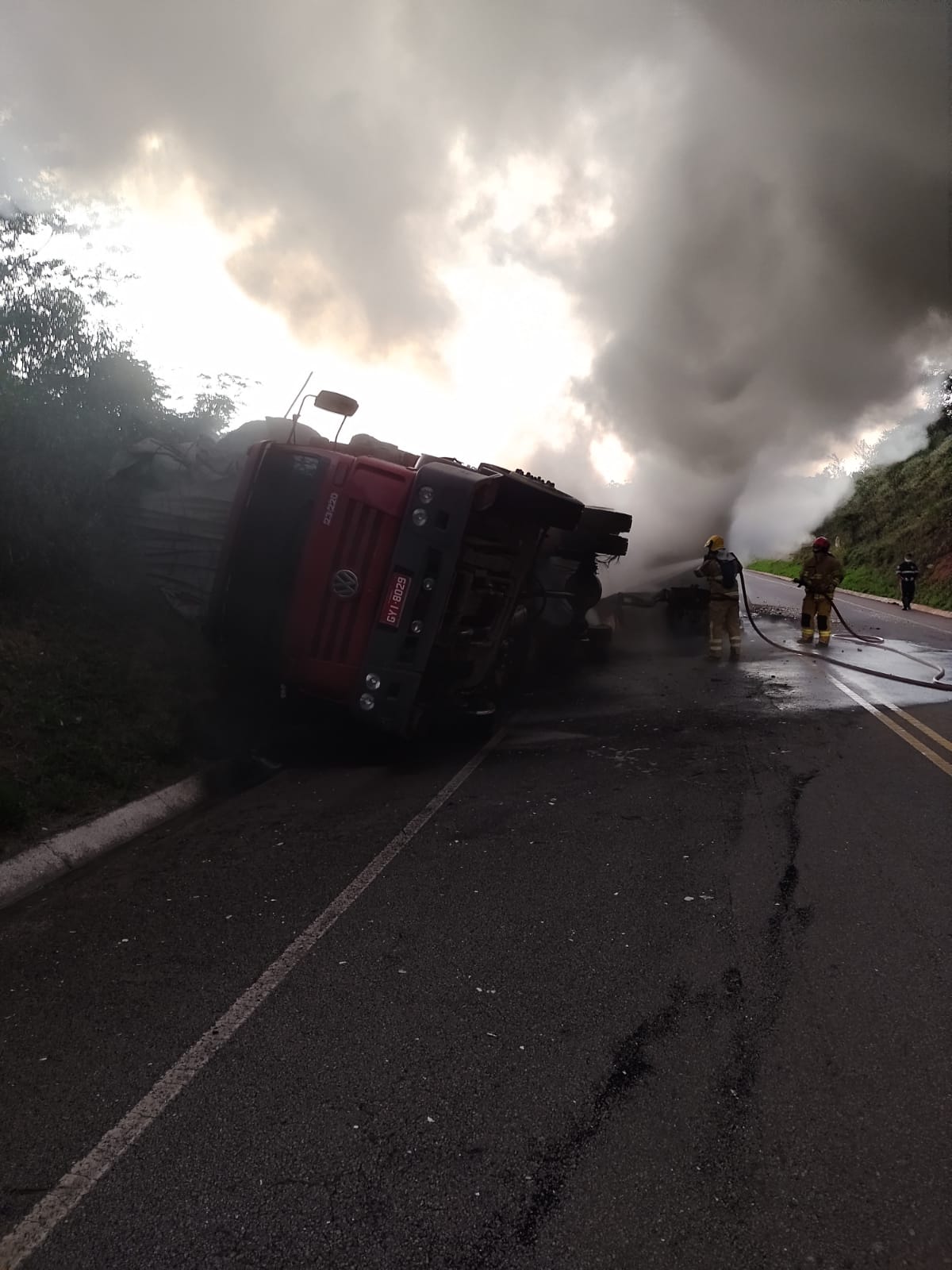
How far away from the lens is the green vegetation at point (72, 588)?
630 centimetres

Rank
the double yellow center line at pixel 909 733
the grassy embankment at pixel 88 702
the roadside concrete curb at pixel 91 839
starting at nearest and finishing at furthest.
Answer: the roadside concrete curb at pixel 91 839 < the grassy embankment at pixel 88 702 < the double yellow center line at pixel 909 733

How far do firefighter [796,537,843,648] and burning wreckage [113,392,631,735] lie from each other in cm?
791

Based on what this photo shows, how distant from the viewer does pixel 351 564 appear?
705 cm

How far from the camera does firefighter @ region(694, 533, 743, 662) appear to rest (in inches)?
503

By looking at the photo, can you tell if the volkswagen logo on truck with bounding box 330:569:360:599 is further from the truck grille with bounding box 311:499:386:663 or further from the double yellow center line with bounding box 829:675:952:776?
the double yellow center line with bounding box 829:675:952:776

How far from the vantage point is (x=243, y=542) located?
23.6ft

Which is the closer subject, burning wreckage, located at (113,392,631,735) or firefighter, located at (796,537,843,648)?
burning wreckage, located at (113,392,631,735)

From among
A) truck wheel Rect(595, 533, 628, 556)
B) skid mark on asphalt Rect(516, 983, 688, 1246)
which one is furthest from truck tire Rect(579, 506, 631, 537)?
skid mark on asphalt Rect(516, 983, 688, 1246)

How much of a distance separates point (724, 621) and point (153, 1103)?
37.0 ft

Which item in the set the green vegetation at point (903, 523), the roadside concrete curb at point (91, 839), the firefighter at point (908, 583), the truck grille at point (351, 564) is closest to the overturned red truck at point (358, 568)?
the truck grille at point (351, 564)

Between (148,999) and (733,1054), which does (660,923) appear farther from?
(148,999)

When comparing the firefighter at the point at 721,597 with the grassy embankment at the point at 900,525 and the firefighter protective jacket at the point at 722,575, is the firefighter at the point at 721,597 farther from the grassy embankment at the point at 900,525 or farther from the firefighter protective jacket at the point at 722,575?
the grassy embankment at the point at 900,525

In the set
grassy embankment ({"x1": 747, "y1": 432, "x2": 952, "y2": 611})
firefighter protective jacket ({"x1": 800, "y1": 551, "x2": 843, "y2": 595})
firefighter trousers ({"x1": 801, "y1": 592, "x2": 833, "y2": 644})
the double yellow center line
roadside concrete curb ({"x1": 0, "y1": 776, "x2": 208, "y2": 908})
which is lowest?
roadside concrete curb ({"x1": 0, "y1": 776, "x2": 208, "y2": 908})

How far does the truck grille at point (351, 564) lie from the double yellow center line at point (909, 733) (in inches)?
173
